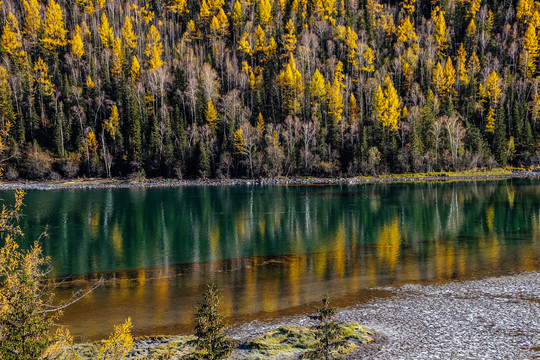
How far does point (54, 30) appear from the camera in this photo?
130750 mm

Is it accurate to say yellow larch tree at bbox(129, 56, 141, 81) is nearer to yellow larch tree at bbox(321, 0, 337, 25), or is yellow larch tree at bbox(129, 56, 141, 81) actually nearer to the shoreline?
the shoreline

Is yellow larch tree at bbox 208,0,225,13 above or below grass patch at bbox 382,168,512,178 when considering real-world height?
above

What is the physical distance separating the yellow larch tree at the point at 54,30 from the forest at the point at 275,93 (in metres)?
0.53

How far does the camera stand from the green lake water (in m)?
22.3

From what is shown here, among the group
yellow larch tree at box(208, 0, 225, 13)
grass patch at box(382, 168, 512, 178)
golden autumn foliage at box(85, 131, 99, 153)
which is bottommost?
grass patch at box(382, 168, 512, 178)

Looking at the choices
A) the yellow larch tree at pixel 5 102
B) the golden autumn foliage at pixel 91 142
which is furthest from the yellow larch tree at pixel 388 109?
the yellow larch tree at pixel 5 102

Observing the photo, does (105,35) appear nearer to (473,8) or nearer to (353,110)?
(353,110)

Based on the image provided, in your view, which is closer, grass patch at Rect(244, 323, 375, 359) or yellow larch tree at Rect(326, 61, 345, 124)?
grass patch at Rect(244, 323, 375, 359)

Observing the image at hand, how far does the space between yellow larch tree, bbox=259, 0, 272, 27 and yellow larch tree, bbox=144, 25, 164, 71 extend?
36.7 metres

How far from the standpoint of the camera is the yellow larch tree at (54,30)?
129 metres

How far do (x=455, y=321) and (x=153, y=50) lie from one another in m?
125

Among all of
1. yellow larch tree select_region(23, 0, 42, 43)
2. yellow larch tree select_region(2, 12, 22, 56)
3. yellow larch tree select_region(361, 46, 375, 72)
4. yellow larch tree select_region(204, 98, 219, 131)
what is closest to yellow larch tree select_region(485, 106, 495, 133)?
yellow larch tree select_region(361, 46, 375, 72)

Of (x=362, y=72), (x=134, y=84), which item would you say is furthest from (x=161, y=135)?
(x=362, y=72)

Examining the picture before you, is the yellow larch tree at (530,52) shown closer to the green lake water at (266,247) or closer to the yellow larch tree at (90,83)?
the green lake water at (266,247)
